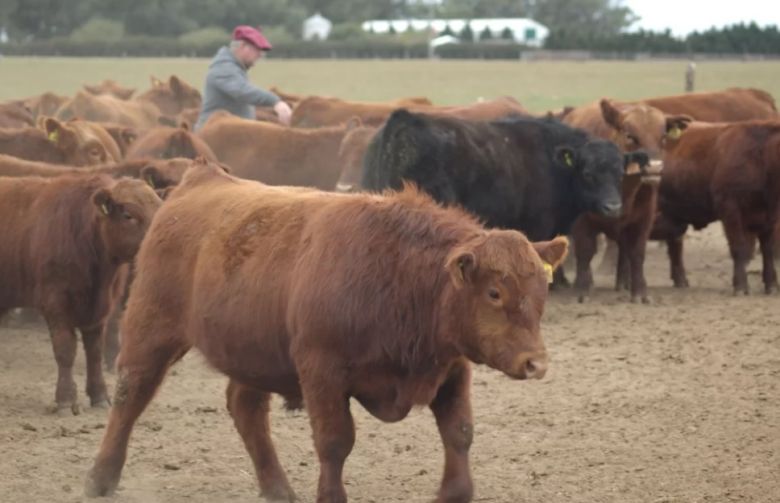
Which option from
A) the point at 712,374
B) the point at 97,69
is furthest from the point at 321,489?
the point at 97,69

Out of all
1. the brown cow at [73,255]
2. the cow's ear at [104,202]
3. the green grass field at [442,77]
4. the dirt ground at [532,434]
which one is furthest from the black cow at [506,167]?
the green grass field at [442,77]

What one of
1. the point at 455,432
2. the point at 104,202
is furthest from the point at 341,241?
the point at 104,202

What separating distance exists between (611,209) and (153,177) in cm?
393

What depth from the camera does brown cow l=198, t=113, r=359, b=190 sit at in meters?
14.6

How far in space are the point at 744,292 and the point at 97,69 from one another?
4467cm

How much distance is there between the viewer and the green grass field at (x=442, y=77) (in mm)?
38331

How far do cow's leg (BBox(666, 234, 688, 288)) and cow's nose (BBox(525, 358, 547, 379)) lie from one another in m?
8.58

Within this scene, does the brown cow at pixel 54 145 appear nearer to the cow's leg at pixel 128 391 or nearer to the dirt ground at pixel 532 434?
the dirt ground at pixel 532 434

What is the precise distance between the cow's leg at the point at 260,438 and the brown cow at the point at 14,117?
33.6ft

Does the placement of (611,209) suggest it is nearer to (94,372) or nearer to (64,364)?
(94,372)

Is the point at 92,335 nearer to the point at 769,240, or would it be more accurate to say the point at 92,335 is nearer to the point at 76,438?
the point at 76,438

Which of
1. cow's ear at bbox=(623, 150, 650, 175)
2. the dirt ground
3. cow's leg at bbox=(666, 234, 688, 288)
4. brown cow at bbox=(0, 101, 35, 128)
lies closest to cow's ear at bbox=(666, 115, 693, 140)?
cow's leg at bbox=(666, 234, 688, 288)

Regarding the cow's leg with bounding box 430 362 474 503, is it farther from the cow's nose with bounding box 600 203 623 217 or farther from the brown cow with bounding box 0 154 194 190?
the cow's nose with bounding box 600 203 623 217

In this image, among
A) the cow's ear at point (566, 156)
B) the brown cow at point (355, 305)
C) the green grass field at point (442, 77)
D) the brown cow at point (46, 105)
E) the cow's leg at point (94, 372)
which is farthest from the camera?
the green grass field at point (442, 77)
